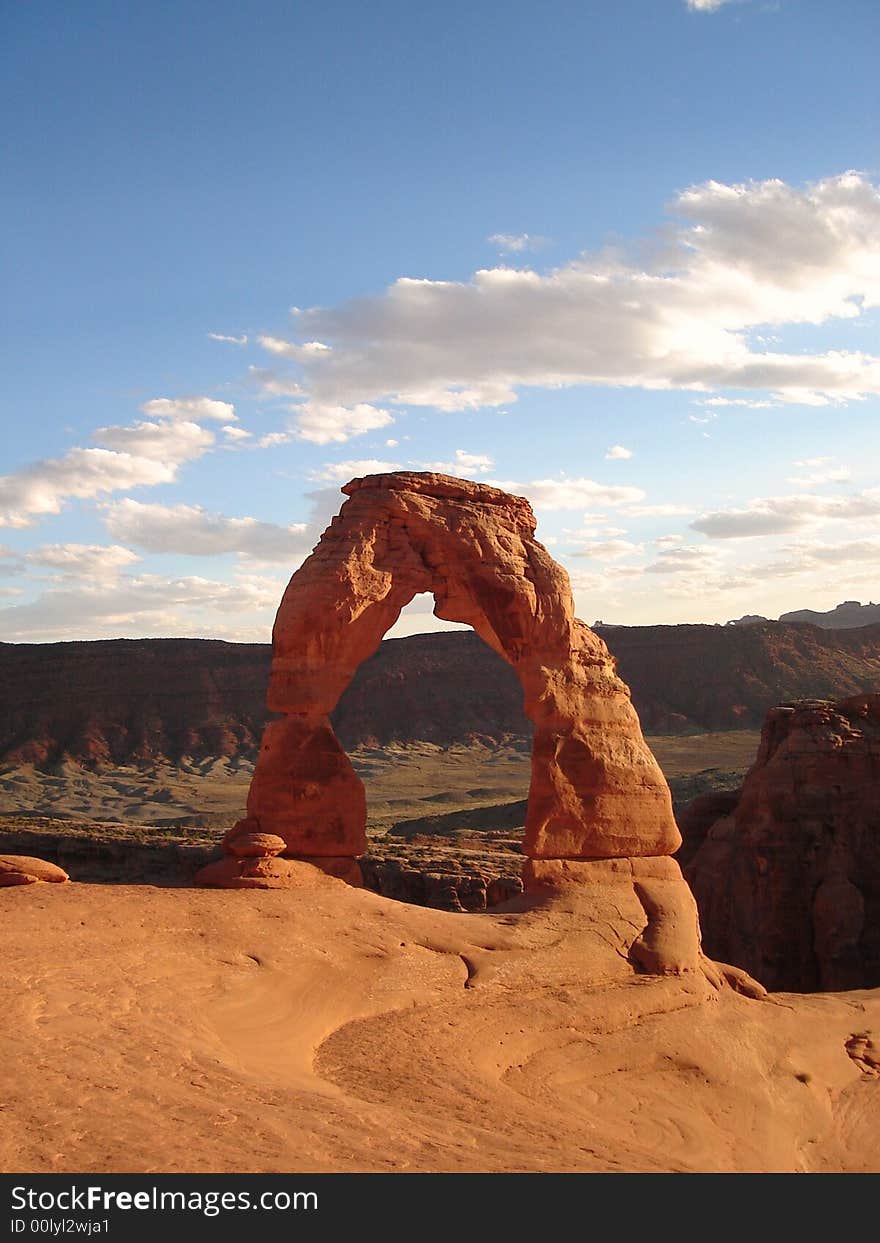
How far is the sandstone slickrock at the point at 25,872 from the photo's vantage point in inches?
456

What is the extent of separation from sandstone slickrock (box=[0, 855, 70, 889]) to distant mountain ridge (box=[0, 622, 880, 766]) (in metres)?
60.1

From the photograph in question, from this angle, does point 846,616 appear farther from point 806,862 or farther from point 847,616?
point 806,862

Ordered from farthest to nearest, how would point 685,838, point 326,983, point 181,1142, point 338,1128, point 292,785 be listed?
point 685,838
point 292,785
point 326,983
point 338,1128
point 181,1142

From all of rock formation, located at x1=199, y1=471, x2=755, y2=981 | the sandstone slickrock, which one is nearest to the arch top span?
rock formation, located at x1=199, y1=471, x2=755, y2=981

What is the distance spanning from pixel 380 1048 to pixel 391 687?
7050 cm

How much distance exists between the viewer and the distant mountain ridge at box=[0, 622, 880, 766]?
71.7 m

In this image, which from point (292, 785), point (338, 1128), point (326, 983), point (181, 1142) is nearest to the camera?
point (181, 1142)

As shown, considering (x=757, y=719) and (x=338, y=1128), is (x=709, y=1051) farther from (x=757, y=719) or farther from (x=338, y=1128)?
(x=757, y=719)

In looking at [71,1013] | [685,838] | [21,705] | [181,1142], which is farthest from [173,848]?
[21,705]

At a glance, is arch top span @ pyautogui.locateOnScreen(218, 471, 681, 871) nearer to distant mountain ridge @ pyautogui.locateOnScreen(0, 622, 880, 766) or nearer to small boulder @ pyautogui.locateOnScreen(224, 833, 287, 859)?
small boulder @ pyautogui.locateOnScreen(224, 833, 287, 859)

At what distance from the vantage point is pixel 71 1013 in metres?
8.05

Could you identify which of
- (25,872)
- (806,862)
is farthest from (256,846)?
(806,862)
